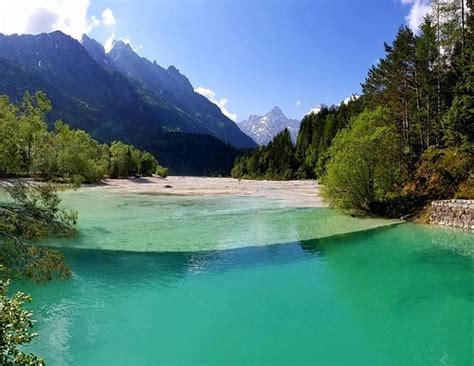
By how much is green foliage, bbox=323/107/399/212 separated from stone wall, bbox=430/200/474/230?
614cm

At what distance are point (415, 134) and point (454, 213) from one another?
2695 centimetres

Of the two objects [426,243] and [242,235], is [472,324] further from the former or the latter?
[242,235]

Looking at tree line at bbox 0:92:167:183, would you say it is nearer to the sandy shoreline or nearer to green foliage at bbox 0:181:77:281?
green foliage at bbox 0:181:77:281

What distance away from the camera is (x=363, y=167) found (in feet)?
134

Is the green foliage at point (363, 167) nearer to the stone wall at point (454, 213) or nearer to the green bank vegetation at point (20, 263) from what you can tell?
the stone wall at point (454, 213)

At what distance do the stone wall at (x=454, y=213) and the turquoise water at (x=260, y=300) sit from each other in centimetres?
190

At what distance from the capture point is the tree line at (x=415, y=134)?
134ft

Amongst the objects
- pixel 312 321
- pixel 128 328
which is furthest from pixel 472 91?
pixel 128 328

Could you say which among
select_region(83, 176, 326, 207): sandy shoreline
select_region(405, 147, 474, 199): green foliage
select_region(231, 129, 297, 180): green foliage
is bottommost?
select_region(83, 176, 326, 207): sandy shoreline

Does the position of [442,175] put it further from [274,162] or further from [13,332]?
[274,162]

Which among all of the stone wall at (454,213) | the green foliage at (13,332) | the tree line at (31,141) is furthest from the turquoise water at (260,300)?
the green foliage at (13,332)

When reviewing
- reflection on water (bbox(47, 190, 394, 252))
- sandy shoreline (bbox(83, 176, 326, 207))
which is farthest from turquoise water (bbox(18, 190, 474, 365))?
sandy shoreline (bbox(83, 176, 326, 207))

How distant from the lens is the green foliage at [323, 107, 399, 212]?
1614 inches

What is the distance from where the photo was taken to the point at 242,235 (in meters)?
31.3
